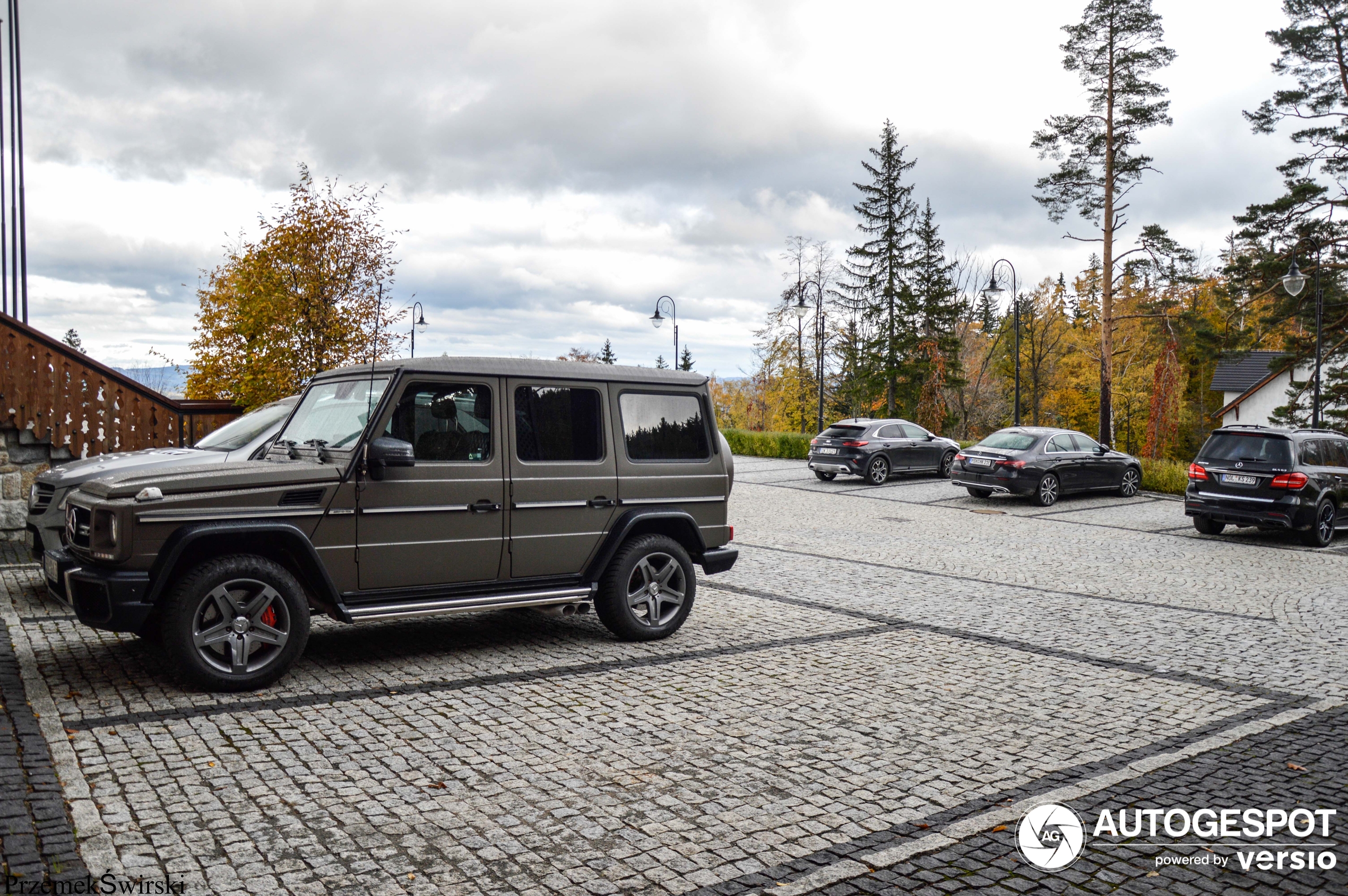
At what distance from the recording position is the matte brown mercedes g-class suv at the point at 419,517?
570 cm

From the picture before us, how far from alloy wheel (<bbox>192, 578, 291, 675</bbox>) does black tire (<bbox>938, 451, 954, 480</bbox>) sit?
23.3 m

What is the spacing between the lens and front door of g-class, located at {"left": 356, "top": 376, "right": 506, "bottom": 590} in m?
6.32

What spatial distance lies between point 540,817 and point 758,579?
22.9 feet

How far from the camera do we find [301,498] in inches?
238

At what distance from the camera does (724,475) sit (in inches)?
316

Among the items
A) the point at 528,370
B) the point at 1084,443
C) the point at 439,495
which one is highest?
the point at 528,370

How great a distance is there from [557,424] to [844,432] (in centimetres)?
1974

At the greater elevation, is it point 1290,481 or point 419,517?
point 419,517

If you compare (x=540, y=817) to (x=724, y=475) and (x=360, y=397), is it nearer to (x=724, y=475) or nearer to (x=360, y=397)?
(x=360, y=397)

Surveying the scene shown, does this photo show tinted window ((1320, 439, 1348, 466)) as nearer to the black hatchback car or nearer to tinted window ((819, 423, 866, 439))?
the black hatchback car

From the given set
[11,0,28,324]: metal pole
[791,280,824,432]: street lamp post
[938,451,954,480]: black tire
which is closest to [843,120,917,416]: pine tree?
[791,280,824,432]: street lamp post

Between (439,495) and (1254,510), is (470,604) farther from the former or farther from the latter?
(1254,510)

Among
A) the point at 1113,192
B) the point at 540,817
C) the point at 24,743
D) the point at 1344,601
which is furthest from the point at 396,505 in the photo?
the point at 1113,192

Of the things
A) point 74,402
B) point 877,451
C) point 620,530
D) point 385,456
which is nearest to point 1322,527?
point 877,451
